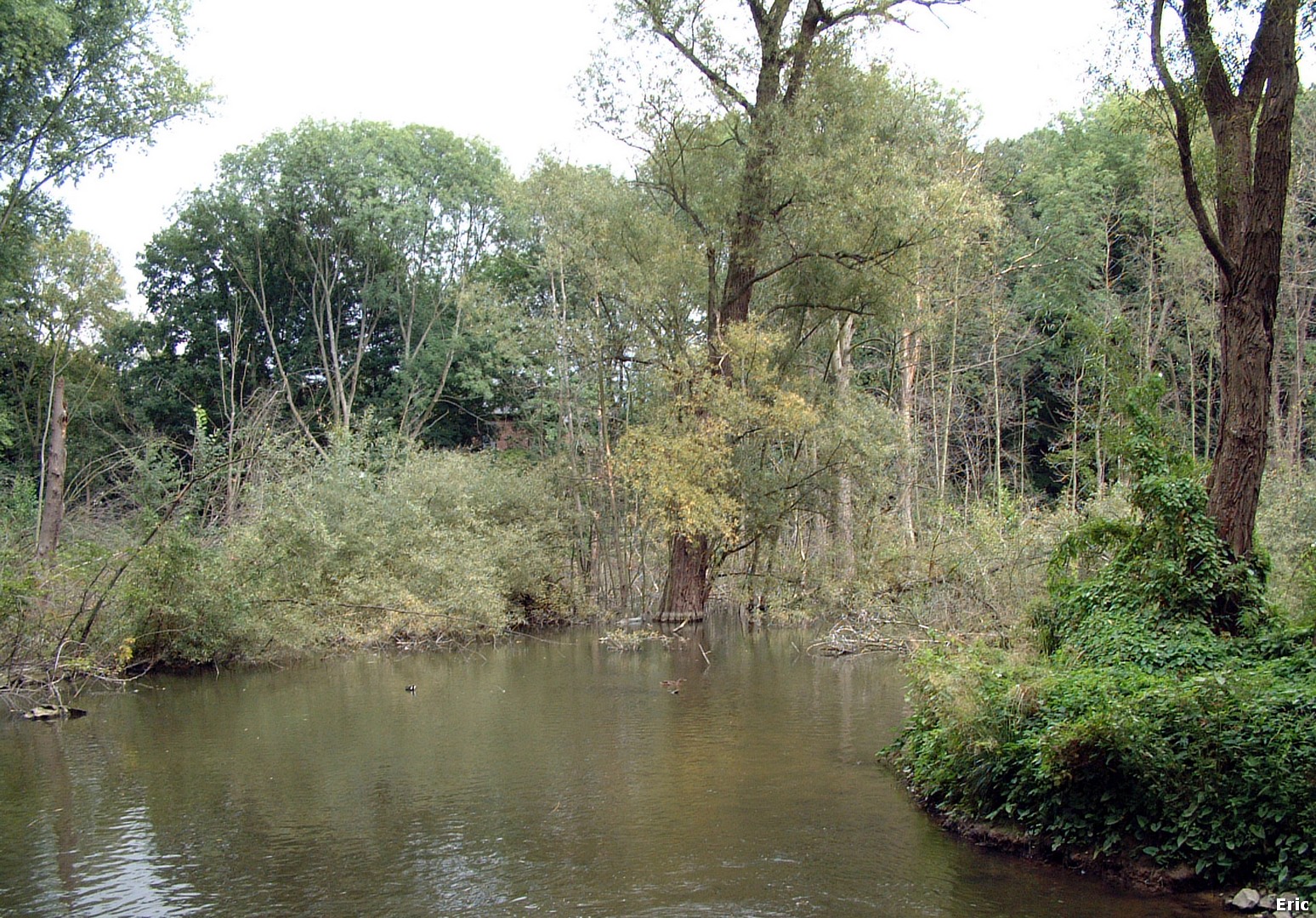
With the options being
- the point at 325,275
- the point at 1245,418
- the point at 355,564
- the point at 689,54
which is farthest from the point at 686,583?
the point at 325,275

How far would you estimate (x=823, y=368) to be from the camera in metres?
24.7

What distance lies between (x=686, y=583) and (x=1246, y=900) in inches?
686

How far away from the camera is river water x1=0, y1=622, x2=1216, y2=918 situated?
7090 millimetres

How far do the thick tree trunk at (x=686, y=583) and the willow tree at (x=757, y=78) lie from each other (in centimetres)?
123

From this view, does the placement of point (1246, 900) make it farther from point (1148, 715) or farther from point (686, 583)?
point (686, 583)

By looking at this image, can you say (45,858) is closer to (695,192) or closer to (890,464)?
(695,192)

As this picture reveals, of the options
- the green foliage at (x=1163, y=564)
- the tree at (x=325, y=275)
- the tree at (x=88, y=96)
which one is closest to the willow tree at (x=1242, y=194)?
the green foliage at (x=1163, y=564)

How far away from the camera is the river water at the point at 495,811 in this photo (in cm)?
709

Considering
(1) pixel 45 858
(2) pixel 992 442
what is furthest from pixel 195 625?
(2) pixel 992 442

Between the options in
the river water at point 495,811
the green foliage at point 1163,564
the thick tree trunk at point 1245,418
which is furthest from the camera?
the thick tree trunk at point 1245,418

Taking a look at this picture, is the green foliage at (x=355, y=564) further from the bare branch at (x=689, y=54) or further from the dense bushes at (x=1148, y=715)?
the dense bushes at (x=1148, y=715)

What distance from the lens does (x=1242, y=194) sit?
9.88m

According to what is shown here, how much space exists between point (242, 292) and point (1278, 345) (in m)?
32.8

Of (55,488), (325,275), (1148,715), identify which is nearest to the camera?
(1148,715)
